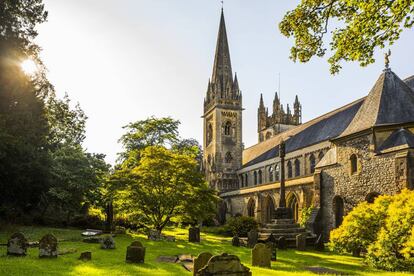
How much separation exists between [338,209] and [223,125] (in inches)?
1383

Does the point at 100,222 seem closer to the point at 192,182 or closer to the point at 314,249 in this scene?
the point at 192,182

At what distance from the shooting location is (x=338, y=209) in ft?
81.5

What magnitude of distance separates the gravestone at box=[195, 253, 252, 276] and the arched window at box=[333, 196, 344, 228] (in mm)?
17442

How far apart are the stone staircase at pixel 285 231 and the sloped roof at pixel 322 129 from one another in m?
14.4

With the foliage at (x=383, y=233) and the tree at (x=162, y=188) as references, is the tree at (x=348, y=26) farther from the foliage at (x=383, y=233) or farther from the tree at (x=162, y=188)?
the tree at (x=162, y=188)

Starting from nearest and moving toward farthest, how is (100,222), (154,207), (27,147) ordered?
(154,207) < (27,147) < (100,222)

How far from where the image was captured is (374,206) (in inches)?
678

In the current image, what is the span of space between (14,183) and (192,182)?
44.4 ft

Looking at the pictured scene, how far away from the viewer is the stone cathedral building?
21.5 metres

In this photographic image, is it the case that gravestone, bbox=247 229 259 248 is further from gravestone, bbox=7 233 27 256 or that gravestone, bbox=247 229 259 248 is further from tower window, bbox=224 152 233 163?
tower window, bbox=224 152 233 163

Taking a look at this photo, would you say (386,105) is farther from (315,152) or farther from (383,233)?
(315,152)

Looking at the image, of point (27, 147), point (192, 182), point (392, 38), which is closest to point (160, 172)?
point (192, 182)

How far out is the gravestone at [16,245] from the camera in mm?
14383

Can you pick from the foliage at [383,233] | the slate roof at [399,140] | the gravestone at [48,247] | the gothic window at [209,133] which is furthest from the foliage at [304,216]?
the gothic window at [209,133]
